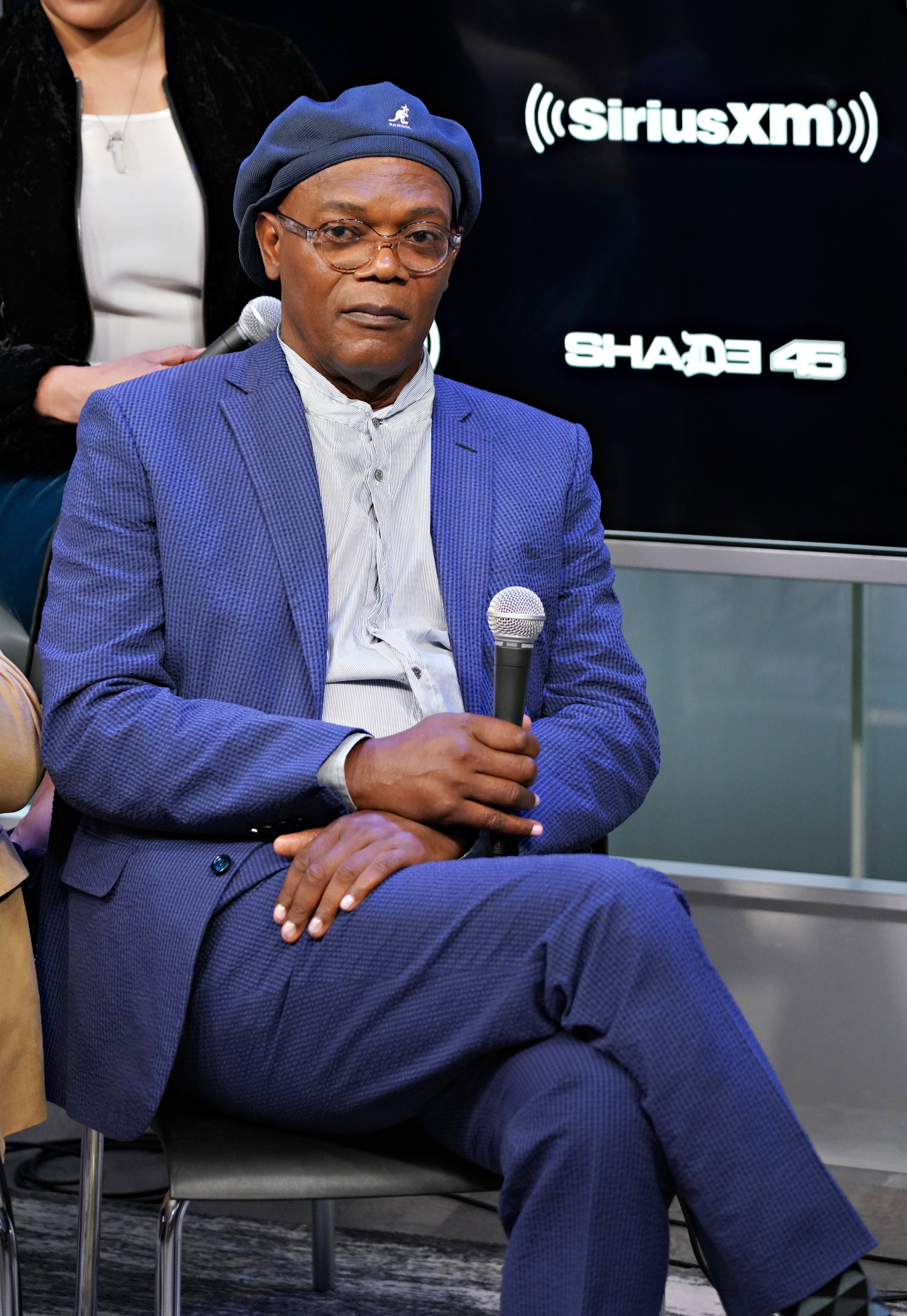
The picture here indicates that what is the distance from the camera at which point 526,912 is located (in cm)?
181

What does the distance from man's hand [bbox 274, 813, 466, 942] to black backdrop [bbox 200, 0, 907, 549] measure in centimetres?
142

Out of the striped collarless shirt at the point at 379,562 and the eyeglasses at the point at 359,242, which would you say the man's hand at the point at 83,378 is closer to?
the striped collarless shirt at the point at 379,562

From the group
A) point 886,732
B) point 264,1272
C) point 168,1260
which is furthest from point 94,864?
point 886,732

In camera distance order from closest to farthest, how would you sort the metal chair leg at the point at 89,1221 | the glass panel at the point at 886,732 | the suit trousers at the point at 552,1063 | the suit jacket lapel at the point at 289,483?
the suit trousers at the point at 552,1063, the suit jacket lapel at the point at 289,483, the metal chair leg at the point at 89,1221, the glass panel at the point at 886,732

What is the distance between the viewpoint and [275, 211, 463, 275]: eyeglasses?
88.7 inches

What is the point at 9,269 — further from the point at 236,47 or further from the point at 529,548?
the point at 529,548

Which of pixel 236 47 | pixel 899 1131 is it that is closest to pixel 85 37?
pixel 236 47

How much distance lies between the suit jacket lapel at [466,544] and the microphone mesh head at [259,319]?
→ 32cm

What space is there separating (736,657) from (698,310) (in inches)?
28.0

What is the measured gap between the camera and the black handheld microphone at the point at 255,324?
2.54 meters

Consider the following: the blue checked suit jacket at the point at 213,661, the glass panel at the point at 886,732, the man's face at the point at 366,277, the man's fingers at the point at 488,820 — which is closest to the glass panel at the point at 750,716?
the glass panel at the point at 886,732

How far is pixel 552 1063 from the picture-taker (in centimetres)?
179

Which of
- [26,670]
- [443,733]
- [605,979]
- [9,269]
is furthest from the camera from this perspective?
[9,269]

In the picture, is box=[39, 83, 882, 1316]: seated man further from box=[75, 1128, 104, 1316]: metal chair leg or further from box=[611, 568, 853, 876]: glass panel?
box=[611, 568, 853, 876]: glass panel
